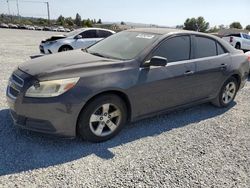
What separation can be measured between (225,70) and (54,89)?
3.45 metres

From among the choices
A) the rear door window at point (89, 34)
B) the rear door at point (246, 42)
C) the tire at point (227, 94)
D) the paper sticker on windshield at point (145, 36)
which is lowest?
→ the rear door at point (246, 42)

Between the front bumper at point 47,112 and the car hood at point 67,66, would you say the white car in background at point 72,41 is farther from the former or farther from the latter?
the front bumper at point 47,112

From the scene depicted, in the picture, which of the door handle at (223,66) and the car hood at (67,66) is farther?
the door handle at (223,66)

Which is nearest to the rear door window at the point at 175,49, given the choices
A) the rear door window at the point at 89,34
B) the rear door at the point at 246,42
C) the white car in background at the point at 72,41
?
the white car in background at the point at 72,41

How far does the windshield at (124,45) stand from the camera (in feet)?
13.2

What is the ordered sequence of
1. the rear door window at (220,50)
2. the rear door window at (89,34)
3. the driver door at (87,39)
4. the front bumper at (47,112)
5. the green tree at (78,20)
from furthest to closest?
the green tree at (78,20), the rear door window at (89,34), the driver door at (87,39), the rear door window at (220,50), the front bumper at (47,112)

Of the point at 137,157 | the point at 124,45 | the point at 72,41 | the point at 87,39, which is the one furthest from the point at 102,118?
Result: the point at 87,39

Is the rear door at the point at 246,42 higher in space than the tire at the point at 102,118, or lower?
lower

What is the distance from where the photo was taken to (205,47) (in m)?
4.84

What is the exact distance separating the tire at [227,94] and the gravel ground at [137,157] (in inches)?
33.8

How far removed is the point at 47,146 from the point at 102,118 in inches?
32.2

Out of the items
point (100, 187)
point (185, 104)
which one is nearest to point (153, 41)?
point (185, 104)

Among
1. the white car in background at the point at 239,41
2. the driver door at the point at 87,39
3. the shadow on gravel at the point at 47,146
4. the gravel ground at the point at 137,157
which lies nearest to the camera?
the gravel ground at the point at 137,157

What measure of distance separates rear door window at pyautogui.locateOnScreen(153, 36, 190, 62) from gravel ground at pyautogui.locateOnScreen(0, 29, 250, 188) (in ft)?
3.72
